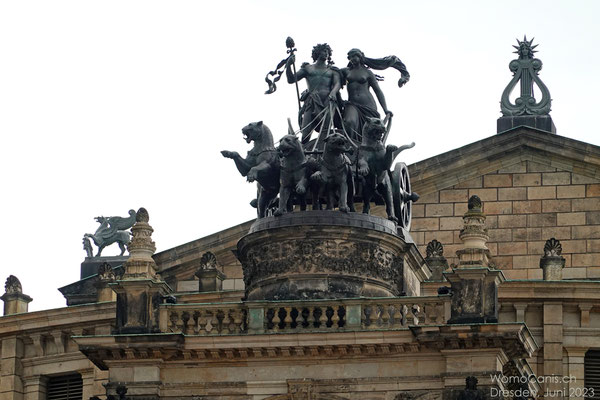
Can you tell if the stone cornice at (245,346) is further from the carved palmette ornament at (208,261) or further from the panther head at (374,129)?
the carved palmette ornament at (208,261)

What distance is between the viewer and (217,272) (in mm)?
69062

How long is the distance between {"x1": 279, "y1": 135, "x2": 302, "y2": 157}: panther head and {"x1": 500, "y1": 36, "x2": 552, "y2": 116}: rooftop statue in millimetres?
17495

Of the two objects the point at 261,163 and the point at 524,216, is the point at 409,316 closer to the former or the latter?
the point at 261,163

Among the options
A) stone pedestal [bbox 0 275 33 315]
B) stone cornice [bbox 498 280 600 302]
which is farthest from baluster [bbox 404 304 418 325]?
stone pedestal [bbox 0 275 33 315]

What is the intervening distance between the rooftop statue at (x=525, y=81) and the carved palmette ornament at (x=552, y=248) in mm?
7213

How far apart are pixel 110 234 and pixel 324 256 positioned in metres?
20.2

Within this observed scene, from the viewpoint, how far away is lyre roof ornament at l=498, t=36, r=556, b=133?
2928 inches

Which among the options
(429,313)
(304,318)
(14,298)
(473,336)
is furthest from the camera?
(14,298)

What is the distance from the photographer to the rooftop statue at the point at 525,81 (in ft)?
245

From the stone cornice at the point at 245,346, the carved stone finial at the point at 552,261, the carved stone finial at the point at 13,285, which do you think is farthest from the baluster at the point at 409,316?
the carved stone finial at the point at 13,285

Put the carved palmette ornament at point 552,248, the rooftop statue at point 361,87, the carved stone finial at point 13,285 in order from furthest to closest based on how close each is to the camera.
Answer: the carved stone finial at point 13,285, the carved palmette ornament at point 552,248, the rooftop statue at point 361,87

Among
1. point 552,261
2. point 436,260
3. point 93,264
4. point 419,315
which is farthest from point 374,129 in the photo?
point 93,264

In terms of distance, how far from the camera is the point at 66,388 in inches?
2805

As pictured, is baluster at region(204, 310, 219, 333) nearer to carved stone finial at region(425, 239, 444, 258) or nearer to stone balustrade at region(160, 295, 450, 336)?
stone balustrade at region(160, 295, 450, 336)
